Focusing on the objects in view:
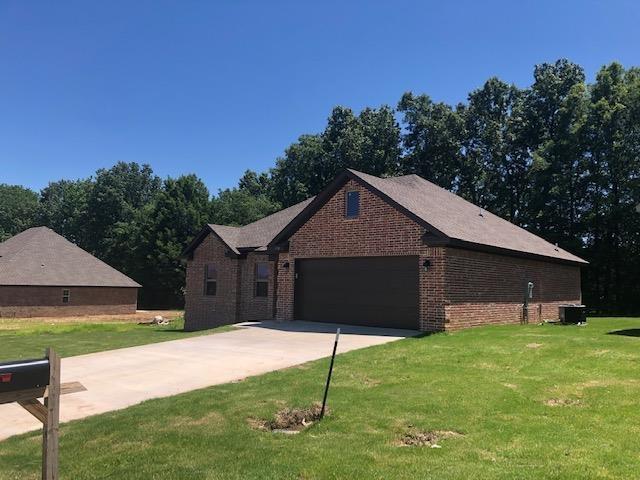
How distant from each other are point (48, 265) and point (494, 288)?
34.6 metres

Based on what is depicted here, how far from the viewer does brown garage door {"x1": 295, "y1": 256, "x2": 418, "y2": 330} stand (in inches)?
690

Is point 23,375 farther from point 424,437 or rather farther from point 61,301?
point 61,301

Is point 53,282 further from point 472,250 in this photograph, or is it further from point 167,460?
point 167,460

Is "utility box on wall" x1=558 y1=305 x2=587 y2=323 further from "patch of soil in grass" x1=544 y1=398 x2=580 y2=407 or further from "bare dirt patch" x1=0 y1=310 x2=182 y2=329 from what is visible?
"bare dirt patch" x1=0 y1=310 x2=182 y2=329

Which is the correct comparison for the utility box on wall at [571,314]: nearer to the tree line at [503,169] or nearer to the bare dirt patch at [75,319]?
the tree line at [503,169]

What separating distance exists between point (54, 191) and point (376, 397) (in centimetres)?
9008

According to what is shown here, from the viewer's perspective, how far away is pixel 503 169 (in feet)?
154

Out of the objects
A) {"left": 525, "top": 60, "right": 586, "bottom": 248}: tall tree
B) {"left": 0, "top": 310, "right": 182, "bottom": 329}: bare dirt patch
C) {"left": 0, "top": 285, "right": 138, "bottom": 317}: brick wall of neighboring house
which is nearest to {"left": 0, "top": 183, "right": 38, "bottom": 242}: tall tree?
{"left": 0, "top": 285, "right": 138, "bottom": 317}: brick wall of neighboring house

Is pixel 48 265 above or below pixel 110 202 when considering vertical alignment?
below

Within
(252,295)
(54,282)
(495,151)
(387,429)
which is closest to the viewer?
(387,429)

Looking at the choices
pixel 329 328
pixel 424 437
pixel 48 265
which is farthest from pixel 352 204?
pixel 48 265

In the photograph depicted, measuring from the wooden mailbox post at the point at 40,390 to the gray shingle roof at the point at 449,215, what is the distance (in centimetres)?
1328

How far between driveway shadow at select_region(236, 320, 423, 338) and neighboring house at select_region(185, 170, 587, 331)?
1.47 feet

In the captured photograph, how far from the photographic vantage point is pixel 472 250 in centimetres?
1762
